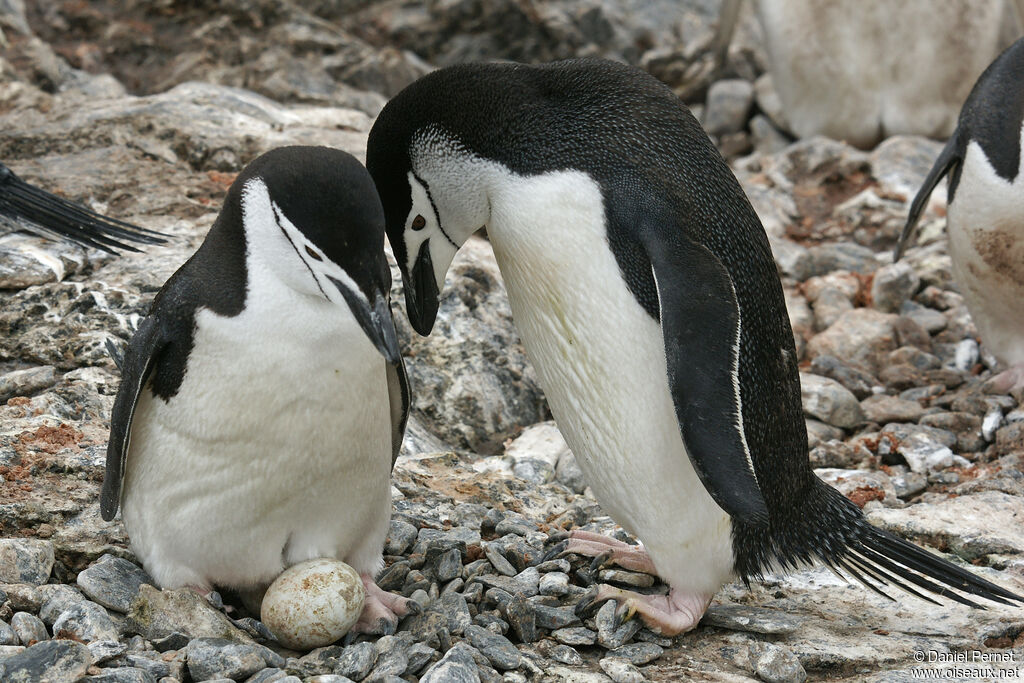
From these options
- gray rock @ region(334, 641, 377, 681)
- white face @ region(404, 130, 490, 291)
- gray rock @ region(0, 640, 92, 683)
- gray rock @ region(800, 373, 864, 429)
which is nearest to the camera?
gray rock @ region(0, 640, 92, 683)

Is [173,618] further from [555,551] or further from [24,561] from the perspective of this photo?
[555,551]

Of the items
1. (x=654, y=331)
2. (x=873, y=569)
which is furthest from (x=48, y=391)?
(x=873, y=569)

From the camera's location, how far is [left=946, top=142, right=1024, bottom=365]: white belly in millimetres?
4793

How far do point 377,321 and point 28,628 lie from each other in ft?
3.33

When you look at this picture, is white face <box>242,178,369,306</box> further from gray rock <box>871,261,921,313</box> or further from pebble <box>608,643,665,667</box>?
gray rock <box>871,261,921,313</box>

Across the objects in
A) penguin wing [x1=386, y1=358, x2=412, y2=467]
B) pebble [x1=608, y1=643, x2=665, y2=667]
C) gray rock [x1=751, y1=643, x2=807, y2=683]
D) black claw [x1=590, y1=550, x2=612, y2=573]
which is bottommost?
black claw [x1=590, y1=550, x2=612, y2=573]

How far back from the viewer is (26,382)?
3.63 metres

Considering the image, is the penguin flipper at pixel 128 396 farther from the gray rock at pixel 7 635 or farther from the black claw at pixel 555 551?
the black claw at pixel 555 551

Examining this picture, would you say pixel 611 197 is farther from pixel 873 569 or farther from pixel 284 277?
pixel 873 569

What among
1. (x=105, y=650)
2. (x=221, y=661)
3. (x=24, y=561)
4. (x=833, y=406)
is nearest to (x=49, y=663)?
(x=105, y=650)

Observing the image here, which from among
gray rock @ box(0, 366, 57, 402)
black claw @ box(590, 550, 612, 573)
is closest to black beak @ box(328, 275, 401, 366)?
black claw @ box(590, 550, 612, 573)

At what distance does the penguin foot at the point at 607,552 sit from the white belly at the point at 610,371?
0.15 metres

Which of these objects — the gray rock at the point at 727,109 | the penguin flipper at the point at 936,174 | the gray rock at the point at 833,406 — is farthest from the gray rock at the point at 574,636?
the gray rock at the point at 727,109

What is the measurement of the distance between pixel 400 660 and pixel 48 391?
1.70 meters
